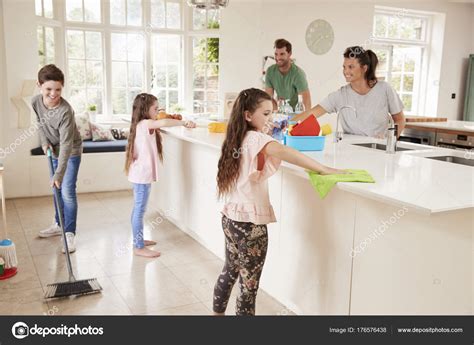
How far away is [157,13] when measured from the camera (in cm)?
621

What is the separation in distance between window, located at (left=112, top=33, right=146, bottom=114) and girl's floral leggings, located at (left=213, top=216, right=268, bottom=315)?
4.40 metres

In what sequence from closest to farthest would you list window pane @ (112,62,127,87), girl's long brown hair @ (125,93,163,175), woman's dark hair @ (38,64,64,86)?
1. woman's dark hair @ (38,64,64,86)
2. girl's long brown hair @ (125,93,163,175)
3. window pane @ (112,62,127,87)

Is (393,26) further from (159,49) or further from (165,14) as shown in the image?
(159,49)

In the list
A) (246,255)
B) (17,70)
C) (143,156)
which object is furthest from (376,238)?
(17,70)

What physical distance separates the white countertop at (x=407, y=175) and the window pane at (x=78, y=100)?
3.28 m

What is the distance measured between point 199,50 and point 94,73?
1.42 meters

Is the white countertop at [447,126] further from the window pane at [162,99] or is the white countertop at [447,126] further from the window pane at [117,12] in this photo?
the window pane at [117,12]

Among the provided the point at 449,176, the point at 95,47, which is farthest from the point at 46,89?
the point at 95,47

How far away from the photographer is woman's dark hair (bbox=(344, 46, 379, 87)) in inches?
121

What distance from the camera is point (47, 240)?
386 cm

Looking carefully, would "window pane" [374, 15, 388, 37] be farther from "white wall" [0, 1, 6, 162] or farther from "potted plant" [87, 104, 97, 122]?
"white wall" [0, 1, 6, 162]

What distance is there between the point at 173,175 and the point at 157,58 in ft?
9.19

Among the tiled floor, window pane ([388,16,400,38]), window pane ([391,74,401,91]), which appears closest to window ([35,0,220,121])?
the tiled floor

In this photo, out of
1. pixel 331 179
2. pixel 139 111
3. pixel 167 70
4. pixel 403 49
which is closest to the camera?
pixel 331 179
